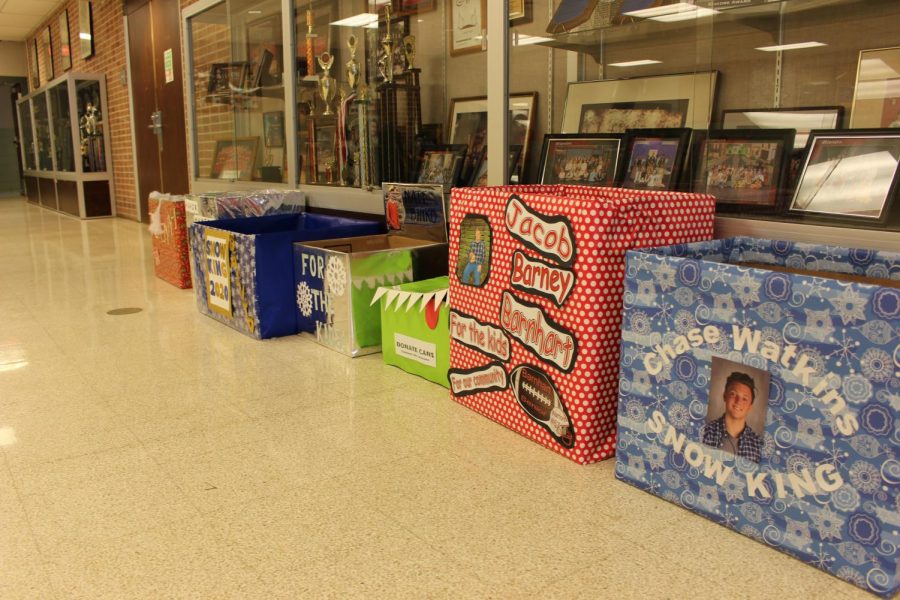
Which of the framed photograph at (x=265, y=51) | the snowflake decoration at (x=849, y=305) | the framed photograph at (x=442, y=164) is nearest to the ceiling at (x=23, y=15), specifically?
the framed photograph at (x=265, y=51)

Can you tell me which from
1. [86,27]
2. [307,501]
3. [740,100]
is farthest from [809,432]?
[86,27]

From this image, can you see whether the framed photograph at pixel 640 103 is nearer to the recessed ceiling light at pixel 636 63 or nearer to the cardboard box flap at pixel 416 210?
the recessed ceiling light at pixel 636 63

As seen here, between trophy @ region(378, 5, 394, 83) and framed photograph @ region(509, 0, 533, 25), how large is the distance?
94 cm

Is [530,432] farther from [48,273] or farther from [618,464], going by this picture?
[48,273]

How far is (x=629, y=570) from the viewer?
55.9 inches

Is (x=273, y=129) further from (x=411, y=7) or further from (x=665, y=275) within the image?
(x=665, y=275)

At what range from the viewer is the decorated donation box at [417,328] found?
8.05ft

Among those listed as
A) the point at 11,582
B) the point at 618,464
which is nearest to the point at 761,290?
the point at 618,464

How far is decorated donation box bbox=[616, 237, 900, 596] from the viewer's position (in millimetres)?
1280

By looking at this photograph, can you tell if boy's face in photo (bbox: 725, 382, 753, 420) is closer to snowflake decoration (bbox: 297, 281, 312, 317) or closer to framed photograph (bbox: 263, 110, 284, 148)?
snowflake decoration (bbox: 297, 281, 312, 317)

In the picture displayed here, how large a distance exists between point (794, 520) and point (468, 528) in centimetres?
65

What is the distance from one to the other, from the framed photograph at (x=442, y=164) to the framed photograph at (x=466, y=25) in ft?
1.39

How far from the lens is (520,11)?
2834 mm

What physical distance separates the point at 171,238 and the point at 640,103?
2973 mm
